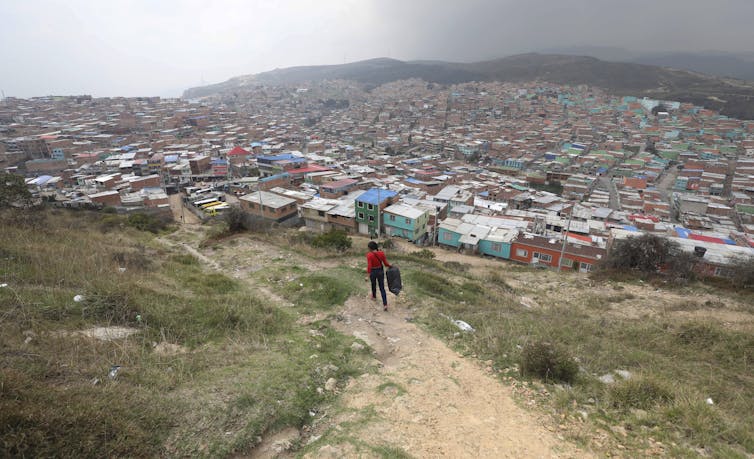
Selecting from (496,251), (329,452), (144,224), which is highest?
(329,452)

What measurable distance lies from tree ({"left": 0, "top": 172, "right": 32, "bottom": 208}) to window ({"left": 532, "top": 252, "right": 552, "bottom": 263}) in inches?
1034

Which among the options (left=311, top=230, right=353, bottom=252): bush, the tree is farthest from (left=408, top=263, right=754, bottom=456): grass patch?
the tree

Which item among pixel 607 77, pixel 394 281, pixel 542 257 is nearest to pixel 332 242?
pixel 394 281

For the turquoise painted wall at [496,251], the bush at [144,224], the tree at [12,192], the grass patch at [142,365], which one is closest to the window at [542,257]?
the turquoise painted wall at [496,251]

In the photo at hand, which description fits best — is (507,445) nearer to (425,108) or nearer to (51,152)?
(51,152)

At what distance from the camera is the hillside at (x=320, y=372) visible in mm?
3111

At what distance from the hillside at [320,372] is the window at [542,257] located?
11885 mm

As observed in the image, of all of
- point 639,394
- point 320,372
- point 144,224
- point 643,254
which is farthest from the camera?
point 144,224

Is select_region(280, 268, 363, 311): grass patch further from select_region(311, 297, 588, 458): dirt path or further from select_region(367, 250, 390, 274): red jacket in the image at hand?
select_region(311, 297, 588, 458): dirt path

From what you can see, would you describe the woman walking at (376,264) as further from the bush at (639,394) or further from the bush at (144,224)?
the bush at (144,224)

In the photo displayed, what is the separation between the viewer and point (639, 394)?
410 cm

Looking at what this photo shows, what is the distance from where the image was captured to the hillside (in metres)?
3.11

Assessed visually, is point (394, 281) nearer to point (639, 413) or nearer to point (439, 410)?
point (439, 410)

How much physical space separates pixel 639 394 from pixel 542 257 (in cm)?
1764
